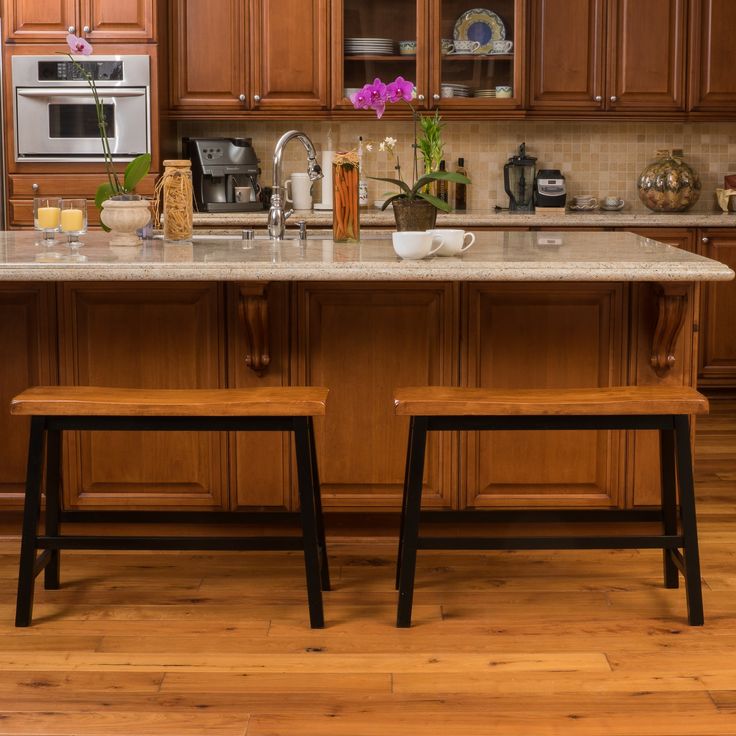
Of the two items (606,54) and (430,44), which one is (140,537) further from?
(606,54)

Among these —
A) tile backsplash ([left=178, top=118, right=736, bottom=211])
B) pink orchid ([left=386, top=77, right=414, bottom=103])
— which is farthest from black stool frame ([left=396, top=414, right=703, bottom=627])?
tile backsplash ([left=178, top=118, right=736, bottom=211])

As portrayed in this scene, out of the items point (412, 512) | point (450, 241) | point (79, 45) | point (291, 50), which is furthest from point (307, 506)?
point (291, 50)

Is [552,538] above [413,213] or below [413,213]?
below

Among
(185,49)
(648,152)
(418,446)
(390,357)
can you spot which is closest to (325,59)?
(185,49)

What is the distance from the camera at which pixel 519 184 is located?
570cm

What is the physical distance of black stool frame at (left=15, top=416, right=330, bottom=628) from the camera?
259 centimetres

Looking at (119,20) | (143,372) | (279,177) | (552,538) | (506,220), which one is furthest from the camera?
(506,220)

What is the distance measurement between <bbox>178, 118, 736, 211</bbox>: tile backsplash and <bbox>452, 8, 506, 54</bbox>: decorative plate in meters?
0.56

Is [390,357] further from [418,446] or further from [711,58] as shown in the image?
[711,58]

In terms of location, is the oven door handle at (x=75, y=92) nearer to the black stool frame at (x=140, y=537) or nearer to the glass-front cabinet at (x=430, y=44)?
the glass-front cabinet at (x=430, y=44)

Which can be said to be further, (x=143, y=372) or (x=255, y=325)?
(x=143, y=372)

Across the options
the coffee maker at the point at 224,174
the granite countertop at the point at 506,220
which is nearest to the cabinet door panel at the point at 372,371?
the granite countertop at the point at 506,220

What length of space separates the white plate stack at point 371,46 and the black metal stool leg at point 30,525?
128 inches

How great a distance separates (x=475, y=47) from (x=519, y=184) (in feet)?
2.44
